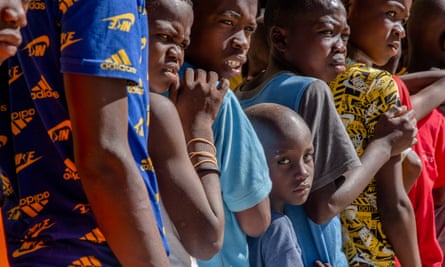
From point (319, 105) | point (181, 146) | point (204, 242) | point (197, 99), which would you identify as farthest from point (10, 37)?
point (319, 105)

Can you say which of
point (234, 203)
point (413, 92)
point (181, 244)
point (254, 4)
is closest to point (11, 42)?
point (181, 244)

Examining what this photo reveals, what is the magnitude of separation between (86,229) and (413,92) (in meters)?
2.99

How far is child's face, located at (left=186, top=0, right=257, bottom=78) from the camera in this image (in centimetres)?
308

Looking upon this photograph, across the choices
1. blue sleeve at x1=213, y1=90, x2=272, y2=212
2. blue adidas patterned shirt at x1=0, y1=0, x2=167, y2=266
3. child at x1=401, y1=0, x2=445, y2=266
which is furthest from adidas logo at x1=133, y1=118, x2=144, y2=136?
child at x1=401, y1=0, x2=445, y2=266

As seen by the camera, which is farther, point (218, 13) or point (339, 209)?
point (339, 209)

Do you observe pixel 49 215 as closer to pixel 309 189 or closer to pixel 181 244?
pixel 181 244

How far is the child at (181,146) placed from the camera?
2.24 m

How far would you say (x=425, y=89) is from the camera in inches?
175

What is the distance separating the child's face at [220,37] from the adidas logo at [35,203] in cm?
126

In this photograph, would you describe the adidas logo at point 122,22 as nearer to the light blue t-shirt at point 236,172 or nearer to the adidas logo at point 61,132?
the adidas logo at point 61,132

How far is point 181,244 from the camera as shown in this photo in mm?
2477

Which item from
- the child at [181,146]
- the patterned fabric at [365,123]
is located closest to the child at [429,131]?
the patterned fabric at [365,123]

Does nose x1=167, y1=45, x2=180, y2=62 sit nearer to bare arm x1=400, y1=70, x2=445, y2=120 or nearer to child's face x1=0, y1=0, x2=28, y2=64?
child's face x1=0, y1=0, x2=28, y2=64

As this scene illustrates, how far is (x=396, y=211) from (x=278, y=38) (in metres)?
0.89
